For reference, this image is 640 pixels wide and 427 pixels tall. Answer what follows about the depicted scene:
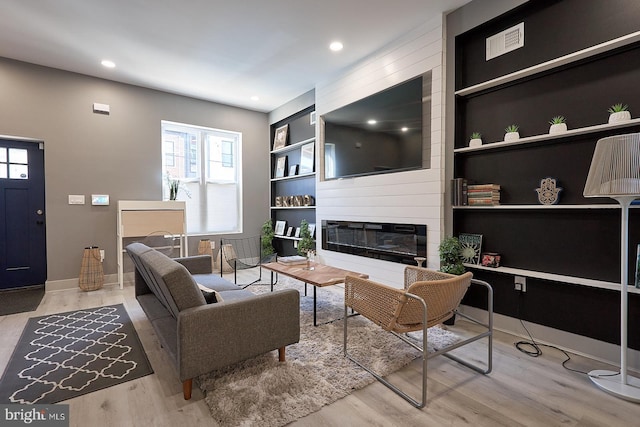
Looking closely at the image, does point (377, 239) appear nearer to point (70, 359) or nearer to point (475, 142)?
point (475, 142)

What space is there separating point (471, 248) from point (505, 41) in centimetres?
185

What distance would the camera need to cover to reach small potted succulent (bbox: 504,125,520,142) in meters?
2.52

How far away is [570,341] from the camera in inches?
90.6

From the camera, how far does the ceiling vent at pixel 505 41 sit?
101 inches

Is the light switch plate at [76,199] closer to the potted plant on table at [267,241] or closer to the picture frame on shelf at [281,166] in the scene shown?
the potted plant on table at [267,241]

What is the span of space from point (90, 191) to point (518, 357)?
525cm

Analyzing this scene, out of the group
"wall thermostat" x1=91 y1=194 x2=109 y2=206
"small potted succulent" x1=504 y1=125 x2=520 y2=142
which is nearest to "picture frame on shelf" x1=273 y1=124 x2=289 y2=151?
"wall thermostat" x1=91 y1=194 x2=109 y2=206

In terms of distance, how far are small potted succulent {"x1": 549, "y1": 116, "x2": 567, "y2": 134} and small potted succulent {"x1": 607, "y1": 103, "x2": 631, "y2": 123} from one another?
26 cm

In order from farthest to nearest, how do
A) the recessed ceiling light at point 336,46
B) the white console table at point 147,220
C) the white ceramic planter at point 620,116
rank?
1. the white console table at point 147,220
2. the recessed ceiling light at point 336,46
3. the white ceramic planter at point 620,116

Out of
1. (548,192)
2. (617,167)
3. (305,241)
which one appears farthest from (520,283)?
(305,241)

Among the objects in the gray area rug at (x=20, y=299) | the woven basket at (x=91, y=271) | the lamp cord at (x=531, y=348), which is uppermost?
the woven basket at (x=91, y=271)

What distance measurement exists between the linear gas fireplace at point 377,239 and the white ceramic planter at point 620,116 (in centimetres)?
159

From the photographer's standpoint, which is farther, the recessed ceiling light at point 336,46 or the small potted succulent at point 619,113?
the recessed ceiling light at point 336,46

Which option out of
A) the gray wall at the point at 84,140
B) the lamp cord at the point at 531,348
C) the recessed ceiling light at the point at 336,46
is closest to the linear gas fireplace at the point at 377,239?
the lamp cord at the point at 531,348
